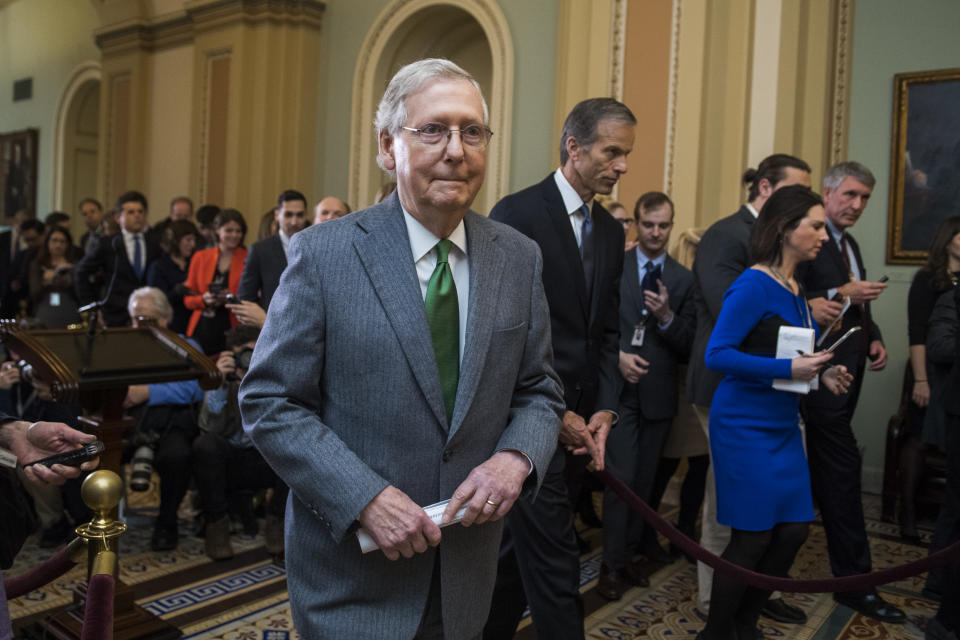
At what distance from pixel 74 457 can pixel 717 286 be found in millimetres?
2541

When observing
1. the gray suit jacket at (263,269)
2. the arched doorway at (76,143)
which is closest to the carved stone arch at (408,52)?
the gray suit jacket at (263,269)

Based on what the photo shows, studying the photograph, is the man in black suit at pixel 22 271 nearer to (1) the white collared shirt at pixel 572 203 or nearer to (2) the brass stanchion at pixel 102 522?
(1) the white collared shirt at pixel 572 203

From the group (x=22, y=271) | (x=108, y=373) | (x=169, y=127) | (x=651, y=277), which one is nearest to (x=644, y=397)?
(x=651, y=277)

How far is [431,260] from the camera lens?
167 centimetres

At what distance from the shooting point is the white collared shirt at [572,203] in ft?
9.16

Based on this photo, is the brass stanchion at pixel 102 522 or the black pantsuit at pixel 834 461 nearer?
the brass stanchion at pixel 102 522

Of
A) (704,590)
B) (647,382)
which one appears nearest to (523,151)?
(647,382)

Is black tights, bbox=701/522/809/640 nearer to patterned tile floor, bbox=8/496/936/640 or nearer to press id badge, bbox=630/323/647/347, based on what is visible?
patterned tile floor, bbox=8/496/936/640

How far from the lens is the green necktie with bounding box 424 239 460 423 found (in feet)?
5.25

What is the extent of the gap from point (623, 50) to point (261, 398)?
538 centimetres

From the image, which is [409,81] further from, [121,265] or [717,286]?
[121,265]

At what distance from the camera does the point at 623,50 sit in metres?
6.27

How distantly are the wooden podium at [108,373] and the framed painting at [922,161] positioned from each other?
4.65 meters

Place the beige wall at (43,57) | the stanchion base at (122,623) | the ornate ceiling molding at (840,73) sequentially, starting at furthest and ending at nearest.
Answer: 1. the beige wall at (43,57)
2. the ornate ceiling molding at (840,73)
3. the stanchion base at (122,623)
